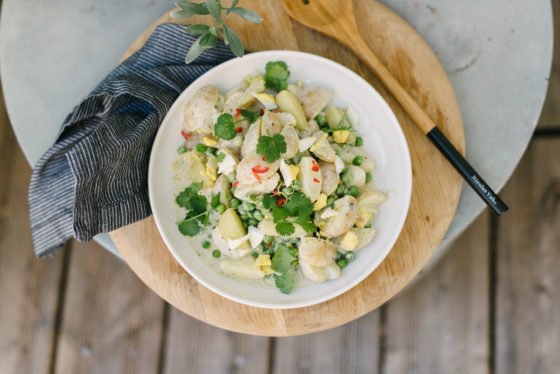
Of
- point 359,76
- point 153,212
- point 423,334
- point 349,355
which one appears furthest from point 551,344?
point 153,212

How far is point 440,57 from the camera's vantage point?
1.30 m

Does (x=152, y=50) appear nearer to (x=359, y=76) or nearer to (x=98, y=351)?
(x=359, y=76)

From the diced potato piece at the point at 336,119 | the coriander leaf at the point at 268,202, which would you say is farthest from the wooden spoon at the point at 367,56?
the coriander leaf at the point at 268,202

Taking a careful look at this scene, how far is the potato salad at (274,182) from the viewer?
1.15 metres

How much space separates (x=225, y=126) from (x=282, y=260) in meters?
0.27

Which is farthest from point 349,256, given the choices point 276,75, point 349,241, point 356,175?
point 276,75

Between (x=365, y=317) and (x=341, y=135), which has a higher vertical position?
(x=341, y=135)

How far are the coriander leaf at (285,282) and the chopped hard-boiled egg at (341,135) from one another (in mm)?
269

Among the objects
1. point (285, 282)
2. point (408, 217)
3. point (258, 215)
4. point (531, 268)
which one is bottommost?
point (531, 268)

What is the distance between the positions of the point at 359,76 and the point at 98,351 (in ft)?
4.14

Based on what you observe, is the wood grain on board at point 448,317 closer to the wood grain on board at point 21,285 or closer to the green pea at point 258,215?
the green pea at point 258,215

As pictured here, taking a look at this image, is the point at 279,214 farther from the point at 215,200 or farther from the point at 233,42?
the point at 233,42

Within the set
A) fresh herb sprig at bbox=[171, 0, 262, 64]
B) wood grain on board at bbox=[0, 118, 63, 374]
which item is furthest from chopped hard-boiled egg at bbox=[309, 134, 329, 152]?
wood grain on board at bbox=[0, 118, 63, 374]

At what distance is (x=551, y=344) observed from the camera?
6.16 ft
